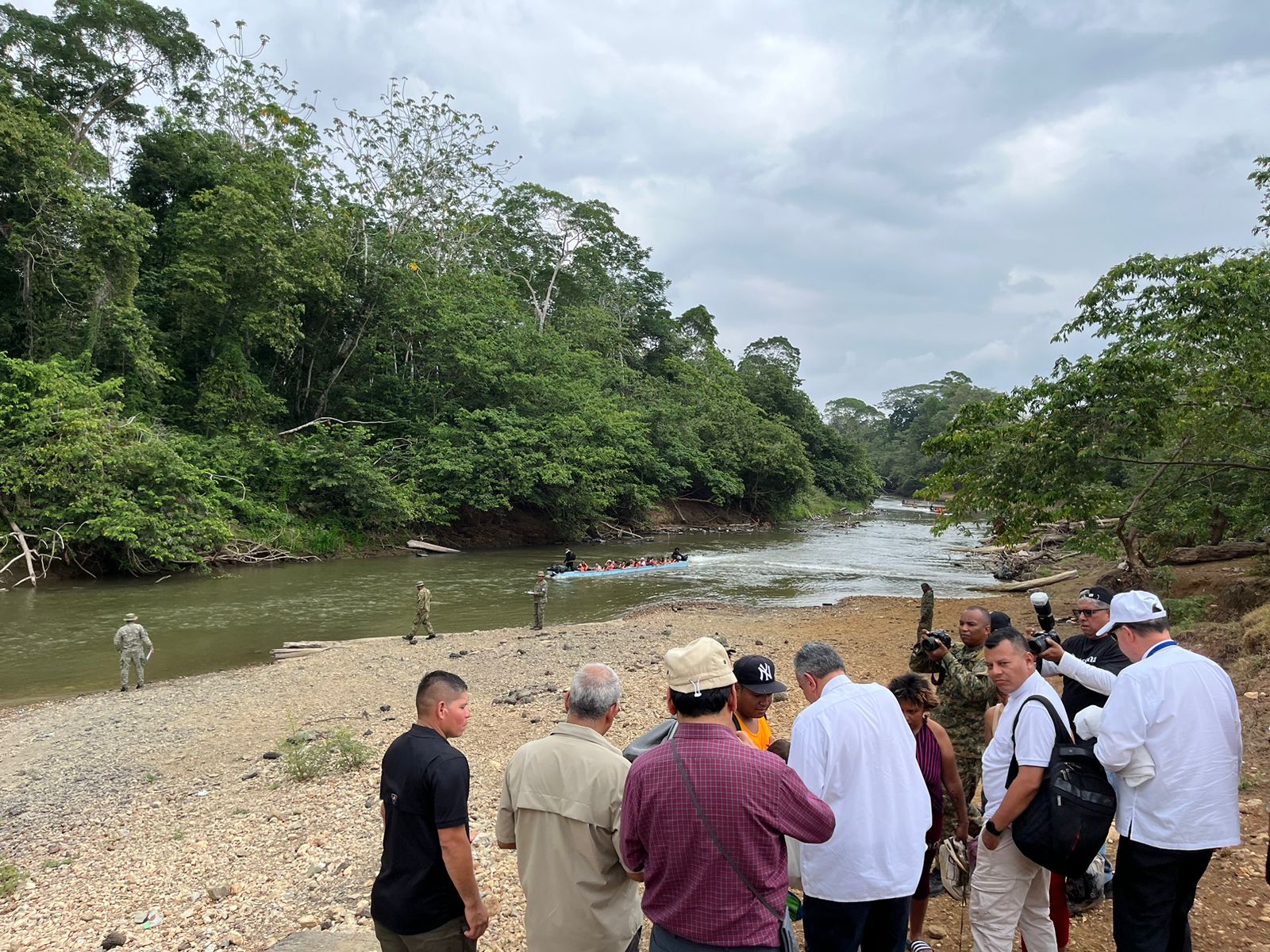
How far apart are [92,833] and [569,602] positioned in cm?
1407

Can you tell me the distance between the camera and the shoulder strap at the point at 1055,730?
2.88m

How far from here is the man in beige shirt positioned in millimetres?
2520

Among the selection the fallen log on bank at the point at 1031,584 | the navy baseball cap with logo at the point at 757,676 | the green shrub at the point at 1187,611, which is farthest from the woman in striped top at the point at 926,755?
the fallen log on bank at the point at 1031,584

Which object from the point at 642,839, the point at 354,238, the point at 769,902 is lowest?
the point at 769,902

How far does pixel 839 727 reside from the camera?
2.63 metres

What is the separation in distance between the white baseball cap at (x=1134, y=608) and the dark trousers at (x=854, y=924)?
1.47m

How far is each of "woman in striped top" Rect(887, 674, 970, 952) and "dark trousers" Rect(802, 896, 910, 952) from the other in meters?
0.68

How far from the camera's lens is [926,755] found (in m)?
3.39

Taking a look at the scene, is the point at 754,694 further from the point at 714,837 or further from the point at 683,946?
the point at 683,946

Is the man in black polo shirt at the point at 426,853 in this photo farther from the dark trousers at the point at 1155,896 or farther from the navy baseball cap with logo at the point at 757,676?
the dark trousers at the point at 1155,896

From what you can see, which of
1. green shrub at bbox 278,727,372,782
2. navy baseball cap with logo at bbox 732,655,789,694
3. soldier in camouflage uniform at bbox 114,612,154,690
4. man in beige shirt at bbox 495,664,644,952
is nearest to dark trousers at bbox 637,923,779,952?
man in beige shirt at bbox 495,664,644,952

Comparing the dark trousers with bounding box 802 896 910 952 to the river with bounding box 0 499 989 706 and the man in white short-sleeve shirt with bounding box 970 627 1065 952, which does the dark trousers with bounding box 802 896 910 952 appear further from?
the river with bounding box 0 499 989 706

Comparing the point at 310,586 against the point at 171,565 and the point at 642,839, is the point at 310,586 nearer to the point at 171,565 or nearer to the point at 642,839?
the point at 171,565

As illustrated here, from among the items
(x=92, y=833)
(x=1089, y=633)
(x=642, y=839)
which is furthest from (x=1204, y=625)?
(x=92, y=833)
